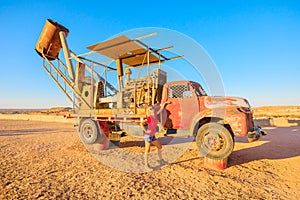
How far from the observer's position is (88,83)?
26.4ft

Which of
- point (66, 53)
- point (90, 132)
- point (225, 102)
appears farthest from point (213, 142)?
point (66, 53)

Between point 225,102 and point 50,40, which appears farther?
point 50,40

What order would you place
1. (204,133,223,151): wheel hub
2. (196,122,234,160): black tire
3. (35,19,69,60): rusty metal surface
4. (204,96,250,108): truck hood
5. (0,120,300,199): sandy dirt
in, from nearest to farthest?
(0,120,300,199): sandy dirt, (196,122,234,160): black tire, (204,133,223,151): wheel hub, (204,96,250,108): truck hood, (35,19,69,60): rusty metal surface

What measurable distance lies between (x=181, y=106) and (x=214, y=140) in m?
1.46

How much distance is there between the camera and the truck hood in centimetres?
516

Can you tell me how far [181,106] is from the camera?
5711 millimetres

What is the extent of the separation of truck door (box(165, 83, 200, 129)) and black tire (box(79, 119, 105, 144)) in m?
2.87

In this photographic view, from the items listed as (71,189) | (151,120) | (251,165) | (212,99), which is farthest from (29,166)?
(251,165)

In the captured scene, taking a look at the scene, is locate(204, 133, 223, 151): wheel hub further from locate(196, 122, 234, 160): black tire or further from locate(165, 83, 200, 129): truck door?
locate(165, 83, 200, 129): truck door

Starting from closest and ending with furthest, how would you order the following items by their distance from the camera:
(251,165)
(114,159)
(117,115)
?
(251,165), (114,159), (117,115)

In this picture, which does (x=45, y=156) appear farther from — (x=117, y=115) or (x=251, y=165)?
(x=251, y=165)

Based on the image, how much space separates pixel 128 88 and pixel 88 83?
6.52ft

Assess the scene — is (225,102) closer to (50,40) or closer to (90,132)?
(90,132)

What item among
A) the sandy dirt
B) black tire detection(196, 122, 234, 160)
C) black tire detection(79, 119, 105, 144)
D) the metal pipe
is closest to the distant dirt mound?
the sandy dirt
